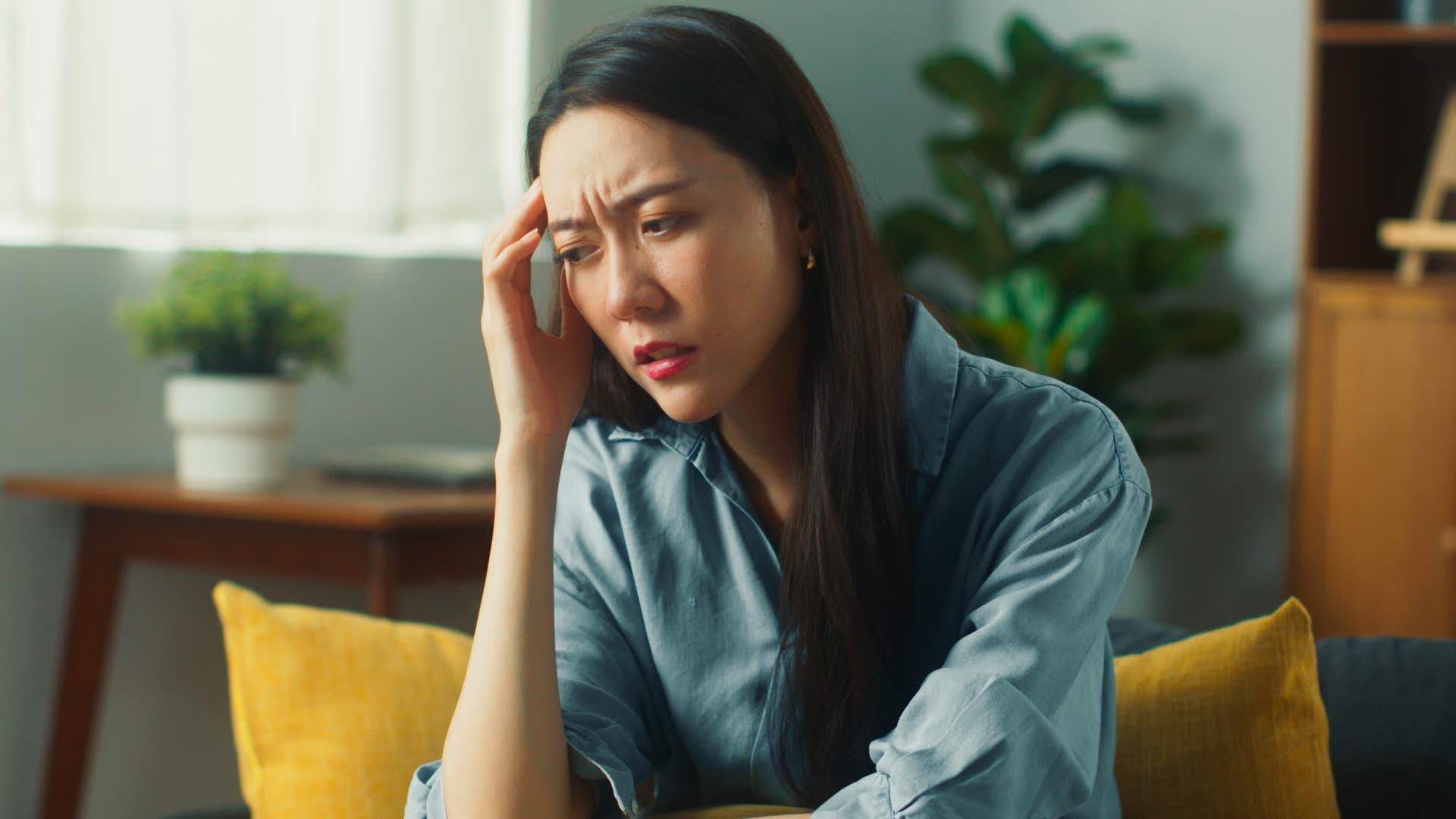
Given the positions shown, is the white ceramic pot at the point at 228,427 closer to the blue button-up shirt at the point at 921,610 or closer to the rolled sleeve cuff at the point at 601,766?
the blue button-up shirt at the point at 921,610

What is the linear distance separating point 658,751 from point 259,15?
175cm

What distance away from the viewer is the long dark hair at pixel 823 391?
4.06ft

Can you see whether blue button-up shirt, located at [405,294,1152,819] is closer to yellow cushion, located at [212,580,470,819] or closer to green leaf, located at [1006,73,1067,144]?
yellow cushion, located at [212,580,470,819]

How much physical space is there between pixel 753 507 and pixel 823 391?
150 mm

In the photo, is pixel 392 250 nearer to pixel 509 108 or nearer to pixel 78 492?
pixel 509 108

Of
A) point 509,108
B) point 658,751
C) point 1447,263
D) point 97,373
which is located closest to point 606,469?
point 658,751

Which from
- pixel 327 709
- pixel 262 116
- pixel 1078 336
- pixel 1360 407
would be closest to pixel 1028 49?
pixel 1078 336

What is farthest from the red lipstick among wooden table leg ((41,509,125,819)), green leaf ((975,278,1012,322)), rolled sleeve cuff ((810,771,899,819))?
green leaf ((975,278,1012,322))

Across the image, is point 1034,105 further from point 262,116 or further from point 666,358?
point 666,358

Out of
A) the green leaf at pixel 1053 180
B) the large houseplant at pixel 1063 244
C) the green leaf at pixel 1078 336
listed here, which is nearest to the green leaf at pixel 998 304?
the large houseplant at pixel 1063 244

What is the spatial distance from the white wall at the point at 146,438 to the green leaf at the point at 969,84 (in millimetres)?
842

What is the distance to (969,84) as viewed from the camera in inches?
144

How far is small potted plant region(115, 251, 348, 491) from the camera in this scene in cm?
236

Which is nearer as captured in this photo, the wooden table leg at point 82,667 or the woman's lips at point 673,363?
the woman's lips at point 673,363
